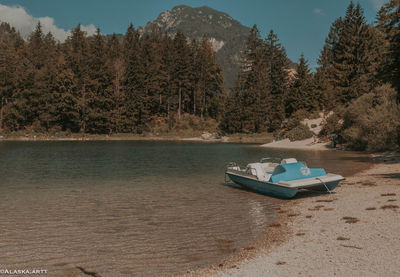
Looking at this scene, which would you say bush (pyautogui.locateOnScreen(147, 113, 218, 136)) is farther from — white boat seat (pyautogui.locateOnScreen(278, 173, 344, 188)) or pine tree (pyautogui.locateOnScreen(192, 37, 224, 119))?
white boat seat (pyautogui.locateOnScreen(278, 173, 344, 188))

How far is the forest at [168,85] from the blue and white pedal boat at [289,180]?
48.8 metres

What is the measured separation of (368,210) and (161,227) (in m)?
7.14

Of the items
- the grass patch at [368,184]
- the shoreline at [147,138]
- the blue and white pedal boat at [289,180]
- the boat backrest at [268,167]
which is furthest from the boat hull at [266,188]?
the shoreline at [147,138]

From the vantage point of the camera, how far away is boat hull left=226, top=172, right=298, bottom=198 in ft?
48.3

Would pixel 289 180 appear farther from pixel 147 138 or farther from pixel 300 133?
pixel 147 138

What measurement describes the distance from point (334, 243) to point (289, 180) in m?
7.18

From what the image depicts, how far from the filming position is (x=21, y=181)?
19281 mm

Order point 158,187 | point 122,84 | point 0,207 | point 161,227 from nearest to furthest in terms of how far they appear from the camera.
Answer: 1. point 161,227
2. point 0,207
3. point 158,187
4. point 122,84

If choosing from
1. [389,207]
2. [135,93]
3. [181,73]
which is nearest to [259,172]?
[389,207]

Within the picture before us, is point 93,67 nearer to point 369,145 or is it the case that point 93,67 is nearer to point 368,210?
point 369,145

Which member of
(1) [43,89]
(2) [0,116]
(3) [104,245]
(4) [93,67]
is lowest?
(3) [104,245]

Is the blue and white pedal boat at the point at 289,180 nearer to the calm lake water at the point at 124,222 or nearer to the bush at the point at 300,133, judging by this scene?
the calm lake water at the point at 124,222

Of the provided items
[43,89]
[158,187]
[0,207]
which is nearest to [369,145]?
[158,187]

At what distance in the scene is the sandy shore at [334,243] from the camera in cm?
664
